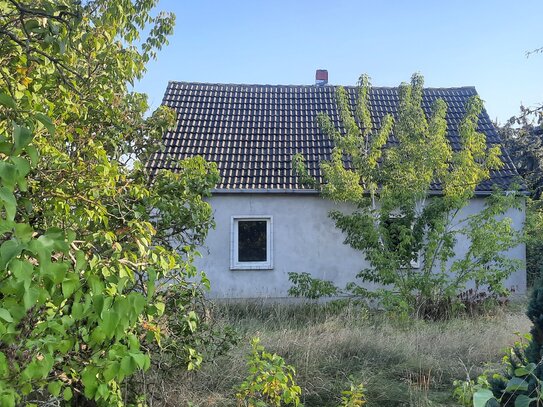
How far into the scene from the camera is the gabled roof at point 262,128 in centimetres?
1299

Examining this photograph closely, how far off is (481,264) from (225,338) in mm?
6897

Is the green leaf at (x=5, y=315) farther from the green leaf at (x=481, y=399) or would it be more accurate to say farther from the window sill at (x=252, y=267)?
the window sill at (x=252, y=267)

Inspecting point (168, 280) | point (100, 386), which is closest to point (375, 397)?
point (168, 280)

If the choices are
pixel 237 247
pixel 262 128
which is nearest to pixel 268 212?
pixel 237 247

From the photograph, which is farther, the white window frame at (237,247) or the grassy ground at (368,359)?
the white window frame at (237,247)

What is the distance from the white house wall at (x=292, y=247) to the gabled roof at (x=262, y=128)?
1.65ft

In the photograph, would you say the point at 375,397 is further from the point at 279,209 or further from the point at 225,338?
the point at 279,209

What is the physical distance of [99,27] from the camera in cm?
478

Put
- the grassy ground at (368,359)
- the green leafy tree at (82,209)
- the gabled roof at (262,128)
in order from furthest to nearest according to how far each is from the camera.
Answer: the gabled roof at (262,128) → the grassy ground at (368,359) → the green leafy tree at (82,209)

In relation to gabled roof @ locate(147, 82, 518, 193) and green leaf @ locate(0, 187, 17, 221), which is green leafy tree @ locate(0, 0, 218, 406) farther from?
gabled roof @ locate(147, 82, 518, 193)

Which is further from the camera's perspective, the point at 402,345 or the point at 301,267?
the point at 301,267

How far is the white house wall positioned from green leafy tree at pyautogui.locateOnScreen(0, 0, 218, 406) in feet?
20.9

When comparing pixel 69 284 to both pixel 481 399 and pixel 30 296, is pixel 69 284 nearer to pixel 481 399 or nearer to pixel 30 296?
pixel 30 296

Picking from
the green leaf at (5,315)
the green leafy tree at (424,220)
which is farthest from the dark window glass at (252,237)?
the green leaf at (5,315)
